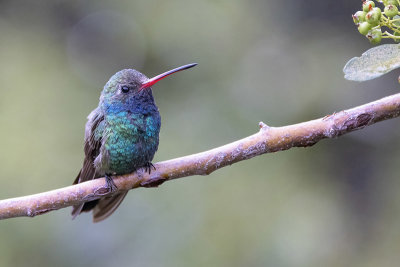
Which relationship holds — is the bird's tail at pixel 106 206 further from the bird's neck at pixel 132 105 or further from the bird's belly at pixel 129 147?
the bird's neck at pixel 132 105

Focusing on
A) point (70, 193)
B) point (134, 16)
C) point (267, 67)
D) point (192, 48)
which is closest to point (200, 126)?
point (192, 48)

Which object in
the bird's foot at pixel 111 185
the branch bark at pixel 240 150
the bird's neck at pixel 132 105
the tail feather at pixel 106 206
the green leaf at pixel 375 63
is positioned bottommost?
the green leaf at pixel 375 63

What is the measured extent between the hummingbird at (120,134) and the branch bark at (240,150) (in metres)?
0.40

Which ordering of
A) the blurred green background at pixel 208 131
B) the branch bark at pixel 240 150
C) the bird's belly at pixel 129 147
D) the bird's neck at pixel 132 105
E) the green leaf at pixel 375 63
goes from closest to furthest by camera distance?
the green leaf at pixel 375 63 → the branch bark at pixel 240 150 → the bird's belly at pixel 129 147 → the bird's neck at pixel 132 105 → the blurred green background at pixel 208 131

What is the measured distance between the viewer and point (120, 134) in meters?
2.94

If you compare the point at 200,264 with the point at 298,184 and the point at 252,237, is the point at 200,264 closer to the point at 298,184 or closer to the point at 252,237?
the point at 252,237

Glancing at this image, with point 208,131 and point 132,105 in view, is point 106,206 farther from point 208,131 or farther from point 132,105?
point 208,131

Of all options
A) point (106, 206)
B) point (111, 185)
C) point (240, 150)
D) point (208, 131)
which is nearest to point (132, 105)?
point (106, 206)

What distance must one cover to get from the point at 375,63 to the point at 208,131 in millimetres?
3082

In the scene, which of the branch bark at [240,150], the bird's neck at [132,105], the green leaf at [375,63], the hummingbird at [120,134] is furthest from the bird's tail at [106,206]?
the green leaf at [375,63]

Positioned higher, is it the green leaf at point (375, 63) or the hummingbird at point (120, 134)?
the hummingbird at point (120, 134)

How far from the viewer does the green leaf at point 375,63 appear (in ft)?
4.42

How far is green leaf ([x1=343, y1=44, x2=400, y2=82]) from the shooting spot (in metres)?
1.35

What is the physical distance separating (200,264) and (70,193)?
184 cm
